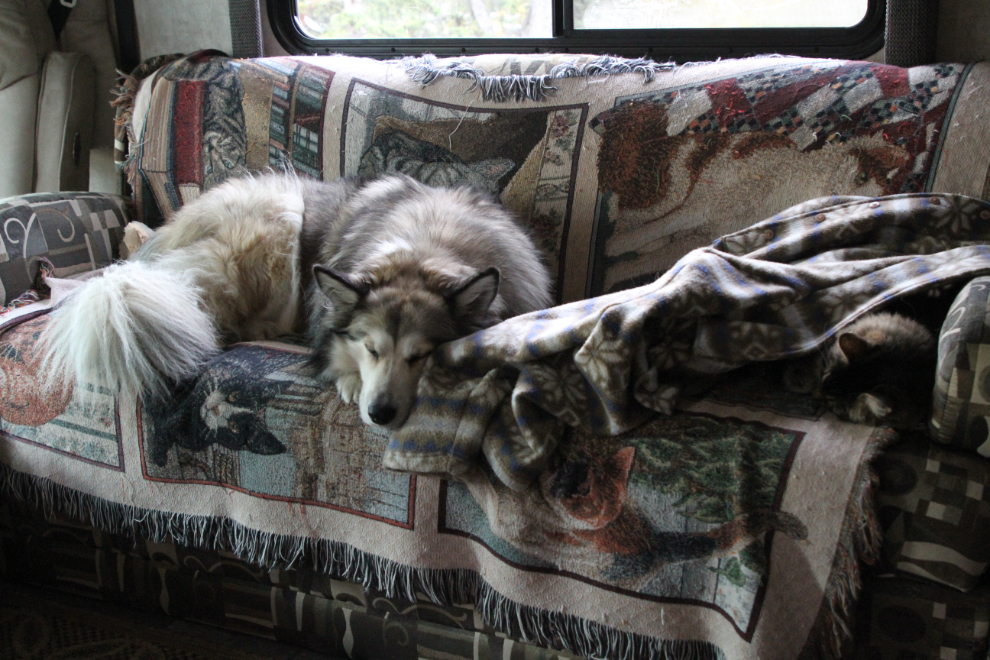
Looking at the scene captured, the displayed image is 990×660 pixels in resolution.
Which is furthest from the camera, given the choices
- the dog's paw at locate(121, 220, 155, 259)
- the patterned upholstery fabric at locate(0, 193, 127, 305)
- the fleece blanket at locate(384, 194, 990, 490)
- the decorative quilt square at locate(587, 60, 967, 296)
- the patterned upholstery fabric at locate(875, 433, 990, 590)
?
the dog's paw at locate(121, 220, 155, 259)

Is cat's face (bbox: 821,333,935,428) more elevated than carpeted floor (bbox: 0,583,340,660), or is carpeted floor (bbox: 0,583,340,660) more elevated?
cat's face (bbox: 821,333,935,428)

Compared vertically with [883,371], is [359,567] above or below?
below

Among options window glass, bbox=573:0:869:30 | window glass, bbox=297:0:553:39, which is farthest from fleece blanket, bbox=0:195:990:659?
window glass, bbox=297:0:553:39

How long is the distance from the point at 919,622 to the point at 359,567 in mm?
1027

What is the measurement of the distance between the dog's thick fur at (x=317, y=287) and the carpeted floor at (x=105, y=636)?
626 millimetres

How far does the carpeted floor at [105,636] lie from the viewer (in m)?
1.66

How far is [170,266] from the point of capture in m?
1.94

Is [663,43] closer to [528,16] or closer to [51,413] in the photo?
[528,16]

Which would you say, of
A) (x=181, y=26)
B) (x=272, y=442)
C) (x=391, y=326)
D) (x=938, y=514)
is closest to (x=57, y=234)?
(x=181, y=26)

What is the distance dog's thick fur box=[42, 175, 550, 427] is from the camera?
60.1 inches

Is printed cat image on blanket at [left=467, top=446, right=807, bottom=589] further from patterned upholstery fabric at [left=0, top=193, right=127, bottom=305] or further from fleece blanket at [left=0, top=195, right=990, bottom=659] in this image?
patterned upholstery fabric at [left=0, top=193, right=127, bottom=305]

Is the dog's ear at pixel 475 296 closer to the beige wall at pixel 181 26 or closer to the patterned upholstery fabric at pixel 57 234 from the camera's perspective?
the patterned upholstery fabric at pixel 57 234

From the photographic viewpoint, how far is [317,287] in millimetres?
1813

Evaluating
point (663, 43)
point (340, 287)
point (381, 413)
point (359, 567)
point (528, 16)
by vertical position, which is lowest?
point (359, 567)
